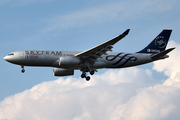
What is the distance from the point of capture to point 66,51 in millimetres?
46656

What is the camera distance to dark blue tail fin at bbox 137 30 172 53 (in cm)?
5216

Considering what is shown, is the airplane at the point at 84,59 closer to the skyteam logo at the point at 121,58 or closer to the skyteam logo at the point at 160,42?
the skyteam logo at the point at 121,58

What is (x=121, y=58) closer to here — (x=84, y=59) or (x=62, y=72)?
(x=84, y=59)

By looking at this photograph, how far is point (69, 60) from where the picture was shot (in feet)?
145

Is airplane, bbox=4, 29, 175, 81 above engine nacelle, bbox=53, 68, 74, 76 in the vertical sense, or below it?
above

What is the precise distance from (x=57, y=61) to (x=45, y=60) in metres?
1.83

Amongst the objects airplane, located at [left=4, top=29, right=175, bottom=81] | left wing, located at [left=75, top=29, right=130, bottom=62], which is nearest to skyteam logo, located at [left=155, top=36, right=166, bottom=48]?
airplane, located at [left=4, top=29, right=175, bottom=81]

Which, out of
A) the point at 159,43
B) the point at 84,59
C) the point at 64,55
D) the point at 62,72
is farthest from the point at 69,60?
the point at 159,43

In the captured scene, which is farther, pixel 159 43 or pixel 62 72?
pixel 159 43

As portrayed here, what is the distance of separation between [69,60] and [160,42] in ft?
60.2

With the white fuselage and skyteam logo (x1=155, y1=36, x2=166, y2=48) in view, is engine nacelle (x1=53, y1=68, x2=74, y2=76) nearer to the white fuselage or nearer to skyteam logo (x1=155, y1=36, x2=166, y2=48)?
the white fuselage

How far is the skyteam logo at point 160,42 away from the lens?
173ft

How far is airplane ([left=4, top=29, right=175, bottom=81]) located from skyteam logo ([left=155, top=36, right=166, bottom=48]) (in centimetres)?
330

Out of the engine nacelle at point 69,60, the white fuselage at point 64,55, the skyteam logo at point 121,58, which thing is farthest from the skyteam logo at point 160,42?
the engine nacelle at point 69,60
